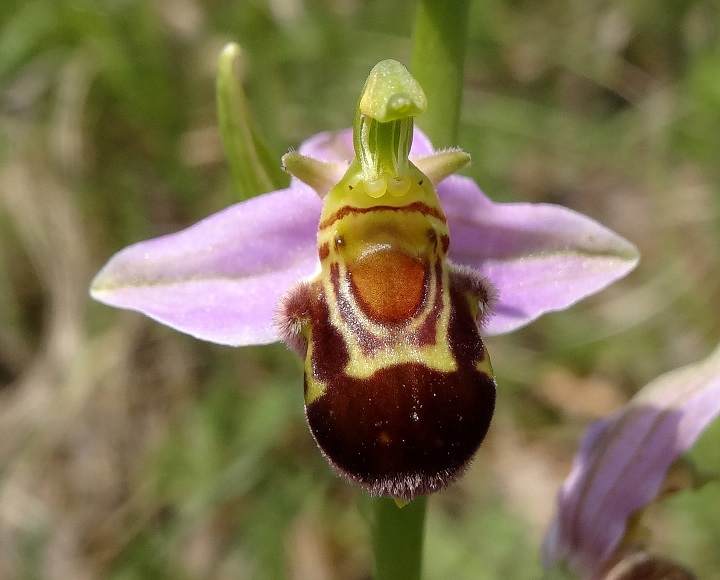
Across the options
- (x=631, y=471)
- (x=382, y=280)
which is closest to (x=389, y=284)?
(x=382, y=280)

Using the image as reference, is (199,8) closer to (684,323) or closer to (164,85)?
(164,85)

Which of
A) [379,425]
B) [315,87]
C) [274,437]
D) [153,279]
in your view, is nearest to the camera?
[379,425]

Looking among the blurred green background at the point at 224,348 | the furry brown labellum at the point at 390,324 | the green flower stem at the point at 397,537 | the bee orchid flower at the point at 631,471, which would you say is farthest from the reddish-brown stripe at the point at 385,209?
the blurred green background at the point at 224,348

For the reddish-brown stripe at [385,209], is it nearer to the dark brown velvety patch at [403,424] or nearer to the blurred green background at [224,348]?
the dark brown velvety patch at [403,424]

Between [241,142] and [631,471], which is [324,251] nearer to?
[241,142]

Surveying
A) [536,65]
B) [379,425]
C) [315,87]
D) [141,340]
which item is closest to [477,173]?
[315,87]

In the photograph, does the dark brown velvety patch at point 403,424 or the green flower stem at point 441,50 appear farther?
the green flower stem at point 441,50
